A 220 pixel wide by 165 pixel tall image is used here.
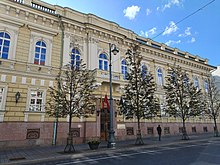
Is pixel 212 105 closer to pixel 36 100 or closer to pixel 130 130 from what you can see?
pixel 130 130

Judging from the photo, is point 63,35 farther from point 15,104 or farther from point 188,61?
point 188,61

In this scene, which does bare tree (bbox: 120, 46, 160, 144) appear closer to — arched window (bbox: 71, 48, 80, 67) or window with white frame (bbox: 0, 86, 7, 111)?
arched window (bbox: 71, 48, 80, 67)

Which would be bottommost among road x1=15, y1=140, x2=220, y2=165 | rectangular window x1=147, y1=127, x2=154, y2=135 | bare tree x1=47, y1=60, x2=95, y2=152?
road x1=15, y1=140, x2=220, y2=165

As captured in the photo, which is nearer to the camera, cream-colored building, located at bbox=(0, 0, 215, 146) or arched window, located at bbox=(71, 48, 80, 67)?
cream-colored building, located at bbox=(0, 0, 215, 146)

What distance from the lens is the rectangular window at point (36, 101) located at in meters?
15.1

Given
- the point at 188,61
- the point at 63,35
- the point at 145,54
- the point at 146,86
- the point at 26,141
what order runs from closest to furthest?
1. the point at 26,141
2. the point at 146,86
3. the point at 63,35
4. the point at 145,54
5. the point at 188,61

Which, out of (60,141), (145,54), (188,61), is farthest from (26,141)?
(188,61)

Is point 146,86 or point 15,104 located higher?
point 146,86

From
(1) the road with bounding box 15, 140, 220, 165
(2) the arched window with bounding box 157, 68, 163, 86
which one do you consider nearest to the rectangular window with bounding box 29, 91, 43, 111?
(1) the road with bounding box 15, 140, 220, 165

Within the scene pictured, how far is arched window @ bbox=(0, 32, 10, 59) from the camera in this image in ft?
48.1

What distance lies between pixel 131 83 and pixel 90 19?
9.39 m

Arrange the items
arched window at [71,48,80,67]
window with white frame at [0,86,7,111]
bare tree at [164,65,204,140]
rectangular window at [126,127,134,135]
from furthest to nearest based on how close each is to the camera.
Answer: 1. bare tree at [164,65,204,140]
2. rectangular window at [126,127,134,135]
3. arched window at [71,48,80,67]
4. window with white frame at [0,86,7,111]

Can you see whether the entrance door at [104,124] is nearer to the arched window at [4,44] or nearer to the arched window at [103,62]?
the arched window at [103,62]

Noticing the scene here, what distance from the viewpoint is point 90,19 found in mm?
19984
